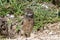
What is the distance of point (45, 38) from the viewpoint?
6.01m

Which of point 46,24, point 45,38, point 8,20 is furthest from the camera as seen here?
point 46,24

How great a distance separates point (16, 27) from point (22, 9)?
1.20 meters

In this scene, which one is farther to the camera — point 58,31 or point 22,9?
point 22,9

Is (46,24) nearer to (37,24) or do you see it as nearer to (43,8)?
(37,24)

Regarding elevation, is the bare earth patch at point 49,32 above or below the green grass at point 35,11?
below

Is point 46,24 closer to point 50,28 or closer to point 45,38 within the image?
point 50,28

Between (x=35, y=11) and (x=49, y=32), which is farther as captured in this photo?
(x=35, y=11)

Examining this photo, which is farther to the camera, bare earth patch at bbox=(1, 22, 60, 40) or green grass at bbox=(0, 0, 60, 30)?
green grass at bbox=(0, 0, 60, 30)

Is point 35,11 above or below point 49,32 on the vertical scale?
above

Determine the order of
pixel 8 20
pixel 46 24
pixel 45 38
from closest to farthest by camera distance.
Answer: pixel 45 38 < pixel 8 20 < pixel 46 24

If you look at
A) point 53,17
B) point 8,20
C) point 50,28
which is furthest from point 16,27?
point 53,17

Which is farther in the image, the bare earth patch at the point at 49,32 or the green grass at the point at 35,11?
the green grass at the point at 35,11

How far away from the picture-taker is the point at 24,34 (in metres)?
6.59

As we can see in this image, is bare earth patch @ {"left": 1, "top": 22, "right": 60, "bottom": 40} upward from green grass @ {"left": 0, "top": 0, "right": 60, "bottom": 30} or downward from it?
downward
